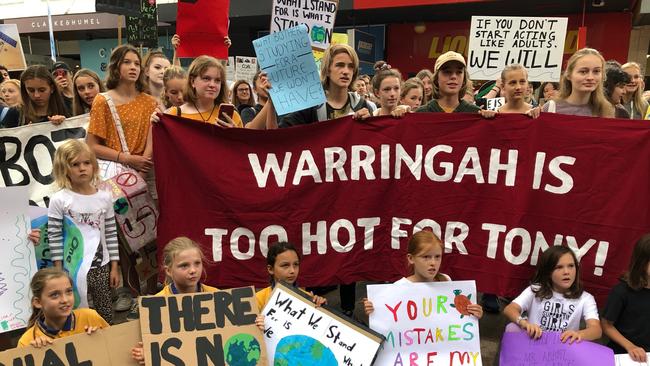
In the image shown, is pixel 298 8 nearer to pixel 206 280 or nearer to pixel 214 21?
pixel 214 21

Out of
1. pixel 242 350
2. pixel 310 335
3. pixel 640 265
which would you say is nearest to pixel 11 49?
pixel 242 350

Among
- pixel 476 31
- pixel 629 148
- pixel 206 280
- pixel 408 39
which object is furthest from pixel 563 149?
pixel 408 39

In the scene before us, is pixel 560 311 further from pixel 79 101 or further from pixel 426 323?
pixel 79 101

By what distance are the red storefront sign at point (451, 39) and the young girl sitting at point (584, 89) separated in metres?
11.4

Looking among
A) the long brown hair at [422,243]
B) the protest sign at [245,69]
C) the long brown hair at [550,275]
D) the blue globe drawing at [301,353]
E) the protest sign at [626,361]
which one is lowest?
the protest sign at [626,361]

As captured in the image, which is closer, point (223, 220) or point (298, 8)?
point (223, 220)

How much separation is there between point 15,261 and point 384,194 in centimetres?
229

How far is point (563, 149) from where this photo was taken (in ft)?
11.1

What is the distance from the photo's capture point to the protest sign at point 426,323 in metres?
3.03

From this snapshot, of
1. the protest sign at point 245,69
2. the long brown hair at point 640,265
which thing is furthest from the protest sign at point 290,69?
the protest sign at point 245,69

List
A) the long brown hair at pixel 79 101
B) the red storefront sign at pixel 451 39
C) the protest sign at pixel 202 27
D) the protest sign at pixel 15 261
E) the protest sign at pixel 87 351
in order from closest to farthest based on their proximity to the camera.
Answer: the protest sign at pixel 87 351, the protest sign at pixel 15 261, the long brown hair at pixel 79 101, the protest sign at pixel 202 27, the red storefront sign at pixel 451 39

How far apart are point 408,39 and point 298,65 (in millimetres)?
13426

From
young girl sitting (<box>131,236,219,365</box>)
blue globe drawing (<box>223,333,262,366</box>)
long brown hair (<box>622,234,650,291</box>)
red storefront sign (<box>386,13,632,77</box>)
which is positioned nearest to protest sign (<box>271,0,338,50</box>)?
young girl sitting (<box>131,236,219,365</box>)

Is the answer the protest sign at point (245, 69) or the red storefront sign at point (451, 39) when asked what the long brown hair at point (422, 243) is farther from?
the red storefront sign at point (451, 39)
